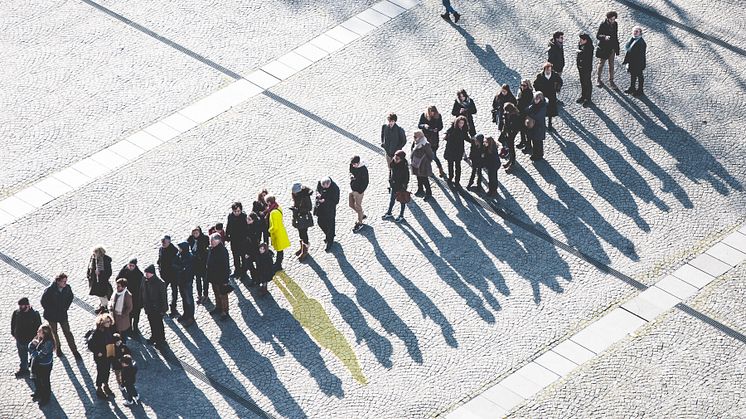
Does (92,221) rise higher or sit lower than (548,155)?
lower

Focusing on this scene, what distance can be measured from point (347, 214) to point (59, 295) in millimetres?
5335

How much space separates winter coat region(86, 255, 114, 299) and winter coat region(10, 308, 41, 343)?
1.14 m

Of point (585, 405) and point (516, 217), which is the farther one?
point (516, 217)

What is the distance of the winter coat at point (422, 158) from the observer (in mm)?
21125

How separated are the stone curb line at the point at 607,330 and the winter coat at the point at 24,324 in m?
5.77

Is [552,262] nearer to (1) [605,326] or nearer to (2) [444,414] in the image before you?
(1) [605,326]

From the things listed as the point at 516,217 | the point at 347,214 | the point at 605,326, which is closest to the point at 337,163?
the point at 347,214

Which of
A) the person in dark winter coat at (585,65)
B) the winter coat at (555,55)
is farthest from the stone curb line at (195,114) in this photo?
the person in dark winter coat at (585,65)

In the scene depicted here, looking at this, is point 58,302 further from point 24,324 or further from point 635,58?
point 635,58

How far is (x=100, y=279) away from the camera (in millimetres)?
18547

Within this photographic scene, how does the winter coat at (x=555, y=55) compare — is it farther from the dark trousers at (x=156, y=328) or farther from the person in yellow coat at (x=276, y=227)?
the dark trousers at (x=156, y=328)

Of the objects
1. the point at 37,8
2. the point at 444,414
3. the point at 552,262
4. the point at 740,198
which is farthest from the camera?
the point at 37,8

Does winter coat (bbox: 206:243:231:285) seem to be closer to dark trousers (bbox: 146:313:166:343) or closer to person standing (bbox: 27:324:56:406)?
dark trousers (bbox: 146:313:166:343)

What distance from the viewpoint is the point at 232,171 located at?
22.0 metres
